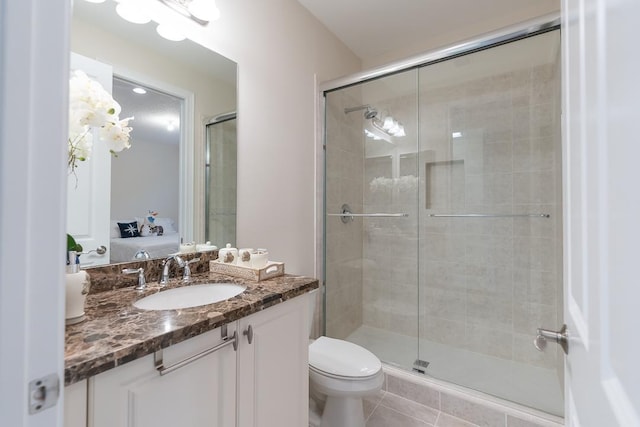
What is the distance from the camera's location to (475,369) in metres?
2.04

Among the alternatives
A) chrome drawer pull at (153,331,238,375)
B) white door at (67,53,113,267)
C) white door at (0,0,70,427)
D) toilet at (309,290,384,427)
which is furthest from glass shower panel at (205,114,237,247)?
white door at (0,0,70,427)

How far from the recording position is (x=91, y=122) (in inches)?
37.5

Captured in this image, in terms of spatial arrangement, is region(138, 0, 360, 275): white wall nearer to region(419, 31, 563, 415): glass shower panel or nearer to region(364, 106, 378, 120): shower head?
region(364, 106, 378, 120): shower head

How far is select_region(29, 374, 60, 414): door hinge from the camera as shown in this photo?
0.38 m

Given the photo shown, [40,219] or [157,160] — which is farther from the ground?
[157,160]

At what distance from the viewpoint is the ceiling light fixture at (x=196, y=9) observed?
1302 mm

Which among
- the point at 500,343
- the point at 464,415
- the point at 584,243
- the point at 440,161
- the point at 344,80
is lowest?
the point at 464,415

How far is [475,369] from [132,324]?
2.16 m

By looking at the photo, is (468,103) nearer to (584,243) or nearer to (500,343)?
(500,343)

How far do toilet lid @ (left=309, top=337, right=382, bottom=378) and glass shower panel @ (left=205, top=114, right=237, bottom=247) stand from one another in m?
0.76

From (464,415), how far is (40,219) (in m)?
2.02

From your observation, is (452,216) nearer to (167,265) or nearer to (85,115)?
(167,265)

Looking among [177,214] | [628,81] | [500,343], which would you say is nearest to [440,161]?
[500,343]

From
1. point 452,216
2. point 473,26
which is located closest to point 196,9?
point 473,26
